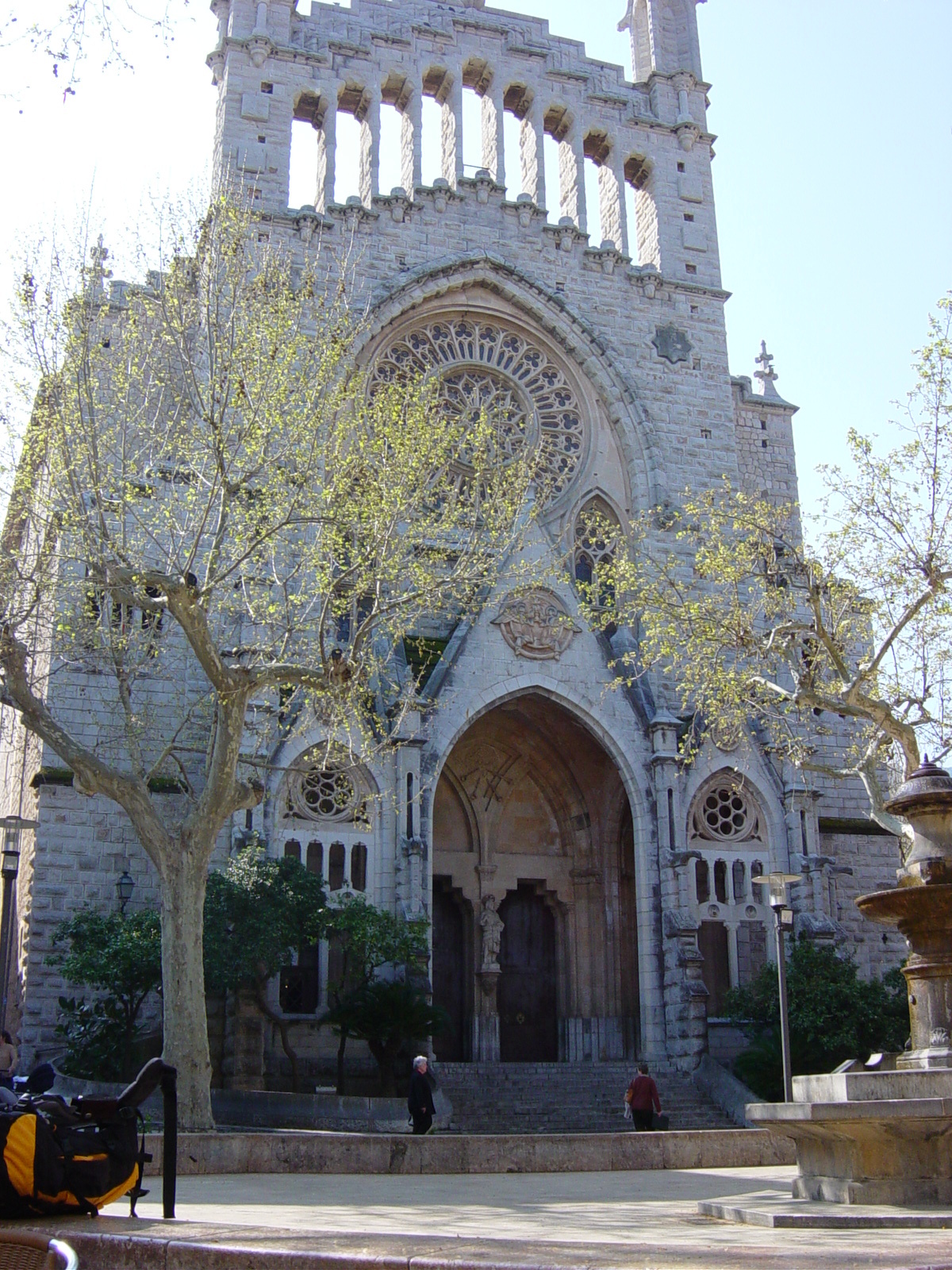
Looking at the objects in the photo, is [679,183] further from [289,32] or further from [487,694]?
[487,694]

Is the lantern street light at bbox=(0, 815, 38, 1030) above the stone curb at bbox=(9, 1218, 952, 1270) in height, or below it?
above

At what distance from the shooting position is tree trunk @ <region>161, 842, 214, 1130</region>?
12.8 meters

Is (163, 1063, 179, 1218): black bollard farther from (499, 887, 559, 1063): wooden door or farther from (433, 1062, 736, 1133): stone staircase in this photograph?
(499, 887, 559, 1063): wooden door

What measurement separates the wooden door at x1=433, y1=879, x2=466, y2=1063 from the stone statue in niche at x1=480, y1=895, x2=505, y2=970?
26.3 inches

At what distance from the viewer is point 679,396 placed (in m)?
26.3

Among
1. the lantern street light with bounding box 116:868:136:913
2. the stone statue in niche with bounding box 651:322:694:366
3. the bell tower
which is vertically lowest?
the lantern street light with bounding box 116:868:136:913

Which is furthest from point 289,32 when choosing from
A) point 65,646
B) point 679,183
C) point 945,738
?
point 945,738

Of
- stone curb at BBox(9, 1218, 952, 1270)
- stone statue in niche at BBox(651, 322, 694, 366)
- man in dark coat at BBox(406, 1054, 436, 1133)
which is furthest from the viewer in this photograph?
stone statue in niche at BBox(651, 322, 694, 366)

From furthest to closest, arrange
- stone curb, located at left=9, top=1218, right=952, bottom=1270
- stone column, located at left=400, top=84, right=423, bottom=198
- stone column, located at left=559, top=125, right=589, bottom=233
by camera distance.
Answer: stone column, located at left=559, top=125, right=589, bottom=233, stone column, located at left=400, top=84, right=423, bottom=198, stone curb, located at left=9, top=1218, right=952, bottom=1270

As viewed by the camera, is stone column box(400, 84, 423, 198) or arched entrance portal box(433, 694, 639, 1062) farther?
stone column box(400, 84, 423, 198)

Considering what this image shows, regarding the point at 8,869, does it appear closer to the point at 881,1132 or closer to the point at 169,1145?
the point at 169,1145

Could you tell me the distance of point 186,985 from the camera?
13.1m

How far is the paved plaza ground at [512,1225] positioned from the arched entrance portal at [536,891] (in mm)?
9799

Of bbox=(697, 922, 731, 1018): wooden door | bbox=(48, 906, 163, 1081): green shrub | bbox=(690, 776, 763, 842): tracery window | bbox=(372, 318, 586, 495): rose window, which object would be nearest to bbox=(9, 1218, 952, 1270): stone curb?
bbox=(48, 906, 163, 1081): green shrub
